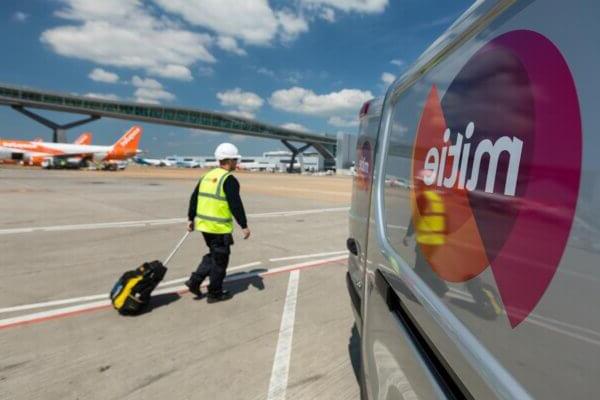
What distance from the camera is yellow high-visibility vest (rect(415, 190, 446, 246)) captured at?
1401mm

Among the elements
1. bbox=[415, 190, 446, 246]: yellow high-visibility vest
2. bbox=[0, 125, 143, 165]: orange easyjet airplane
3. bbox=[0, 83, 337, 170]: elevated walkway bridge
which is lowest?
bbox=[0, 125, 143, 165]: orange easyjet airplane

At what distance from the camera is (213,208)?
4.45 meters

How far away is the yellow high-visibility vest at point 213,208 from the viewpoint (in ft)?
14.6

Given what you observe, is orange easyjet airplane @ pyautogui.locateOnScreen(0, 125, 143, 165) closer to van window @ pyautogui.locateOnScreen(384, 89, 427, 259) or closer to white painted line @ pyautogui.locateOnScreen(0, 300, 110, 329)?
white painted line @ pyautogui.locateOnScreen(0, 300, 110, 329)

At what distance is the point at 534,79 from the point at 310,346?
125 inches

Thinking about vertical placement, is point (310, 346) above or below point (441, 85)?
below

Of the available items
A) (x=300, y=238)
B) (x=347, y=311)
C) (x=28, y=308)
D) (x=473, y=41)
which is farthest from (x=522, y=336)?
(x=300, y=238)

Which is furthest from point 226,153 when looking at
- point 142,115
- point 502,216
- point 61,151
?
point 142,115

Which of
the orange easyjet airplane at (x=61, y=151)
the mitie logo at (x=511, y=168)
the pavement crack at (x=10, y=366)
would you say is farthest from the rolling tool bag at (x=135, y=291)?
the orange easyjet airplane at (x=61, y=151)

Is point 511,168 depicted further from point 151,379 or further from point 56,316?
point 56,316

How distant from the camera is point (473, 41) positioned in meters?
1.32

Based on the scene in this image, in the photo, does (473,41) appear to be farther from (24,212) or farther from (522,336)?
(24,212)

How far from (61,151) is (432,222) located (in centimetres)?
5655

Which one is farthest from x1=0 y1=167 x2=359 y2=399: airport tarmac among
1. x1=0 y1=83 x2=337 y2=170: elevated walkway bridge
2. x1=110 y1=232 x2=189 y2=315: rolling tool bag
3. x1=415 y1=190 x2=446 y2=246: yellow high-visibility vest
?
x1=0 y1=83 x2=337 y2=170: elevated walkway bridge
